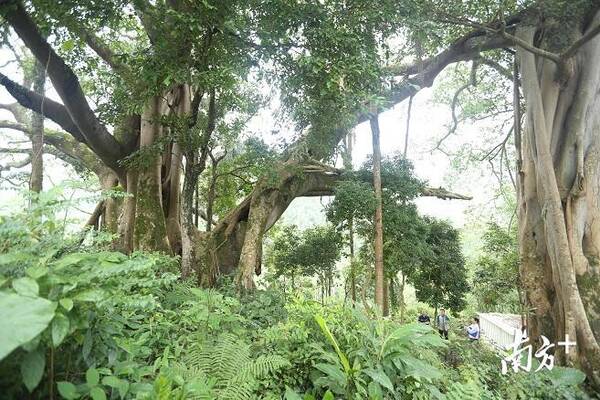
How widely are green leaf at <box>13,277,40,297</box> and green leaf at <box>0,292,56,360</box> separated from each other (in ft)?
0.12

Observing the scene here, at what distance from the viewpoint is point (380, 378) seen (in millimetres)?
2156

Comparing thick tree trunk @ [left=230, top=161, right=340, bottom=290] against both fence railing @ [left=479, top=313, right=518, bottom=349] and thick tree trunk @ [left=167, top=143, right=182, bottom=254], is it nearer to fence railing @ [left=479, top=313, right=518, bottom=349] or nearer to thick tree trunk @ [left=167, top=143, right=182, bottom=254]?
thick tree trunk @ [left=167, top=143, right=182, bottom=254]

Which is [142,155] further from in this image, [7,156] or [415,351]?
[7,156]

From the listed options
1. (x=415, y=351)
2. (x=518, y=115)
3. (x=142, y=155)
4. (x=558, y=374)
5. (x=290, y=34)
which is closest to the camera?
(x=415, y=351)

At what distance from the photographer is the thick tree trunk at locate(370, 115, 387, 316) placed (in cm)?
717

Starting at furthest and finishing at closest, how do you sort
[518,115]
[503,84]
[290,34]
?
1. [503,84]
2. [518,115]
3. [290,34]

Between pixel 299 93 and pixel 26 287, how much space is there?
4.32 meters

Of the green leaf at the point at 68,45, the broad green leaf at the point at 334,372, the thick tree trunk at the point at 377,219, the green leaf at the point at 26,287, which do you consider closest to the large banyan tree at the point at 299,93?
the green leaf at the point at 68,45

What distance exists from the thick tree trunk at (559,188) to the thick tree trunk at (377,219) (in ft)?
8.10

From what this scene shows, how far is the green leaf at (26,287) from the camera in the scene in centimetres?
101

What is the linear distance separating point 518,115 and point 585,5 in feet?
6.98

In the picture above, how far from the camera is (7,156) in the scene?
10836mm

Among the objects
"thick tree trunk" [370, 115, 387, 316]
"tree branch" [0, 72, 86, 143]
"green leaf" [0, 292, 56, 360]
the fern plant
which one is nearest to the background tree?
"thick tree trunk" [370, 115, 387, 316]

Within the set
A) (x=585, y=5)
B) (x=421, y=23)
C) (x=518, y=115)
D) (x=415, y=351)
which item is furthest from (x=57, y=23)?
(x=518, y=115)
